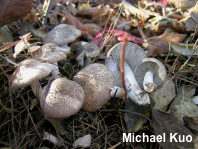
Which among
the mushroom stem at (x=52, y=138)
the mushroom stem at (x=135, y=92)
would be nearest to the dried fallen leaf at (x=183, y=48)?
the mushroom stem at (x=135, y=92)

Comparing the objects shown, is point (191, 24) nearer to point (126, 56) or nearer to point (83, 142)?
point (126, 56)

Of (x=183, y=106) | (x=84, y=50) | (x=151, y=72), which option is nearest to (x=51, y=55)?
(x=84, y=50)

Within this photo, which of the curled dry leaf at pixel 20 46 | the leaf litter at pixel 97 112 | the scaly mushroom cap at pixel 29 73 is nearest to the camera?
the scaly mushroom cap at pixel 29 73

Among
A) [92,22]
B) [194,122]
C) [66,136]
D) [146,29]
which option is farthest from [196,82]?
[92,22]

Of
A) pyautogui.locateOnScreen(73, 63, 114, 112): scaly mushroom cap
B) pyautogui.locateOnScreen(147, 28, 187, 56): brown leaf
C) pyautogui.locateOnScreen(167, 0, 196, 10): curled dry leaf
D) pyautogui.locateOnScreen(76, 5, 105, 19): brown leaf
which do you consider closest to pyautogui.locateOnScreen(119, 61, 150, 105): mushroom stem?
pyautogui.locateOnScreen(73, 63, 114, 112): scaly mushroom cap

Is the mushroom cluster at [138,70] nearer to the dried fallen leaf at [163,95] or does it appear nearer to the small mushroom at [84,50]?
the dried fallen leaf at [163,95]

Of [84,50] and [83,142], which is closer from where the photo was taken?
[83,142]
